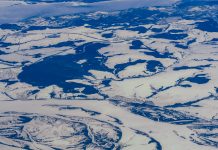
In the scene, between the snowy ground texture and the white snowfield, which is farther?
the snowy ground texture

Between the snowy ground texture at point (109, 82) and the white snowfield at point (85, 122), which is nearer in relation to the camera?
the white snowfield at point (85, 122)

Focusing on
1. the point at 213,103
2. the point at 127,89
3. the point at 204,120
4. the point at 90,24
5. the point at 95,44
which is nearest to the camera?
the point at 204,120

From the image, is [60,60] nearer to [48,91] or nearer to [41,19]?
[48,91]

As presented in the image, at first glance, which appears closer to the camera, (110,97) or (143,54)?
(110,97)

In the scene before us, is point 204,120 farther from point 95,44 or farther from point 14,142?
point 95,44

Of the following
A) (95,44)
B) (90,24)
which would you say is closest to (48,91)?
(95,44)

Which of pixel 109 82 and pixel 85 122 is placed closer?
pixel 85 122

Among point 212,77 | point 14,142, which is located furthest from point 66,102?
point 212,77

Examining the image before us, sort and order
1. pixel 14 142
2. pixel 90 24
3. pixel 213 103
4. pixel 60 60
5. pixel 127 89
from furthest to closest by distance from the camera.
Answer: pixel 90 24 → pixel 60 60 → pixel 127 89 → pixel 213 103 → pixel 14 142
